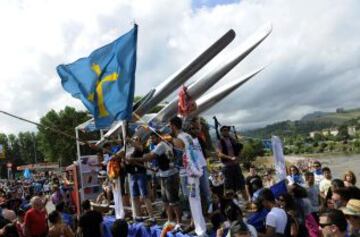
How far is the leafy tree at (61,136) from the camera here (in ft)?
180

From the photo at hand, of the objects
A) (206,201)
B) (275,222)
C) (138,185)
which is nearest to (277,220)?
(275,222)

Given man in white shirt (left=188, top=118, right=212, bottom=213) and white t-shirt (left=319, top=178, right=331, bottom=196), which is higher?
man in white shirt (left=188, top=118, right=212, bottom=213)

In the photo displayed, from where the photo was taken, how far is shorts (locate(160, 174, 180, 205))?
6895 mm

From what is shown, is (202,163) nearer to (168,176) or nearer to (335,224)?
(168,176)

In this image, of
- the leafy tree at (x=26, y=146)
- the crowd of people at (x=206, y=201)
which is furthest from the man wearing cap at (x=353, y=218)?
the leafy tree at (x=26, y=146)

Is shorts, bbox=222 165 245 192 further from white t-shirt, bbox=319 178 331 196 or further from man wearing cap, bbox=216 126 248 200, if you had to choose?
white t-shirt, bbox=319 178 331 196

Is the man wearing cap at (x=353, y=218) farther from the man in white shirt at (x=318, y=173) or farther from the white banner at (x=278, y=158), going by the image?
the man in white shirt at (x=318, y=173)

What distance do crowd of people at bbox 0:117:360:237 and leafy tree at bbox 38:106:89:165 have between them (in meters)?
46.5

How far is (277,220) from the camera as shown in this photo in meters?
4.93

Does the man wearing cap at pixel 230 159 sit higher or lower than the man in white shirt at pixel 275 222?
higher

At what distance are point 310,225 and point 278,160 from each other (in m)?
2.06

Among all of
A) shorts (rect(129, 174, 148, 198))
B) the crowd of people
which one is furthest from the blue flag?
shorts (rect(129, 174, 148, 198))

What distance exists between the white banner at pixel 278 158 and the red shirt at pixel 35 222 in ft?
13.2

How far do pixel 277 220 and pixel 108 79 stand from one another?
4385 mm
